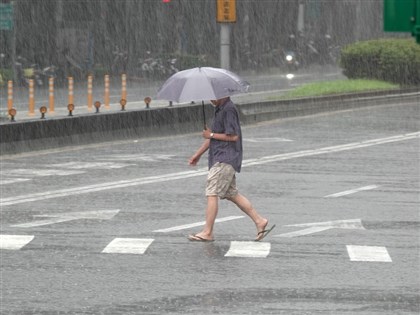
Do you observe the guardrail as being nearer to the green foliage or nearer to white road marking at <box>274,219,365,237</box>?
white road marking at <box>274,219,365,237</box>

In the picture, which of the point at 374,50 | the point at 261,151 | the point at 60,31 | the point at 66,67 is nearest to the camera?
the point at 261,151

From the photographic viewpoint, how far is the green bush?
142ft

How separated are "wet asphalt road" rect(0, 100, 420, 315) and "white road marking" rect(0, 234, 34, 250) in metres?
→ 0.03

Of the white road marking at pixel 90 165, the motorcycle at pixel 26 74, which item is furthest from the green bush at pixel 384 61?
the white road marking at pixel 90 165

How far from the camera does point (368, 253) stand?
13.3 meters

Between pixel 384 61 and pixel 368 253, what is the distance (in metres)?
30.9

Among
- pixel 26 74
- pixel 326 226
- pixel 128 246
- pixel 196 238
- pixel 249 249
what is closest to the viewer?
pixel 249 249

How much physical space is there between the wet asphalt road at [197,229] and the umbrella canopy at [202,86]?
1455 mm

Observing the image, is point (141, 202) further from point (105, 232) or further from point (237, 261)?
point (237, 261)

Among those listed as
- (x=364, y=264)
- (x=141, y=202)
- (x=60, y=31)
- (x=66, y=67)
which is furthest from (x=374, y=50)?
(x=364, y=264)

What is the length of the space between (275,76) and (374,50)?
1719cm

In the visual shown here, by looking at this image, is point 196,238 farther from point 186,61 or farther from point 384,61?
point 186,61

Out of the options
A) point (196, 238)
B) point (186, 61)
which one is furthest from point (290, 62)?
point (196, 238)

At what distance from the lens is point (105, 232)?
14.5m
